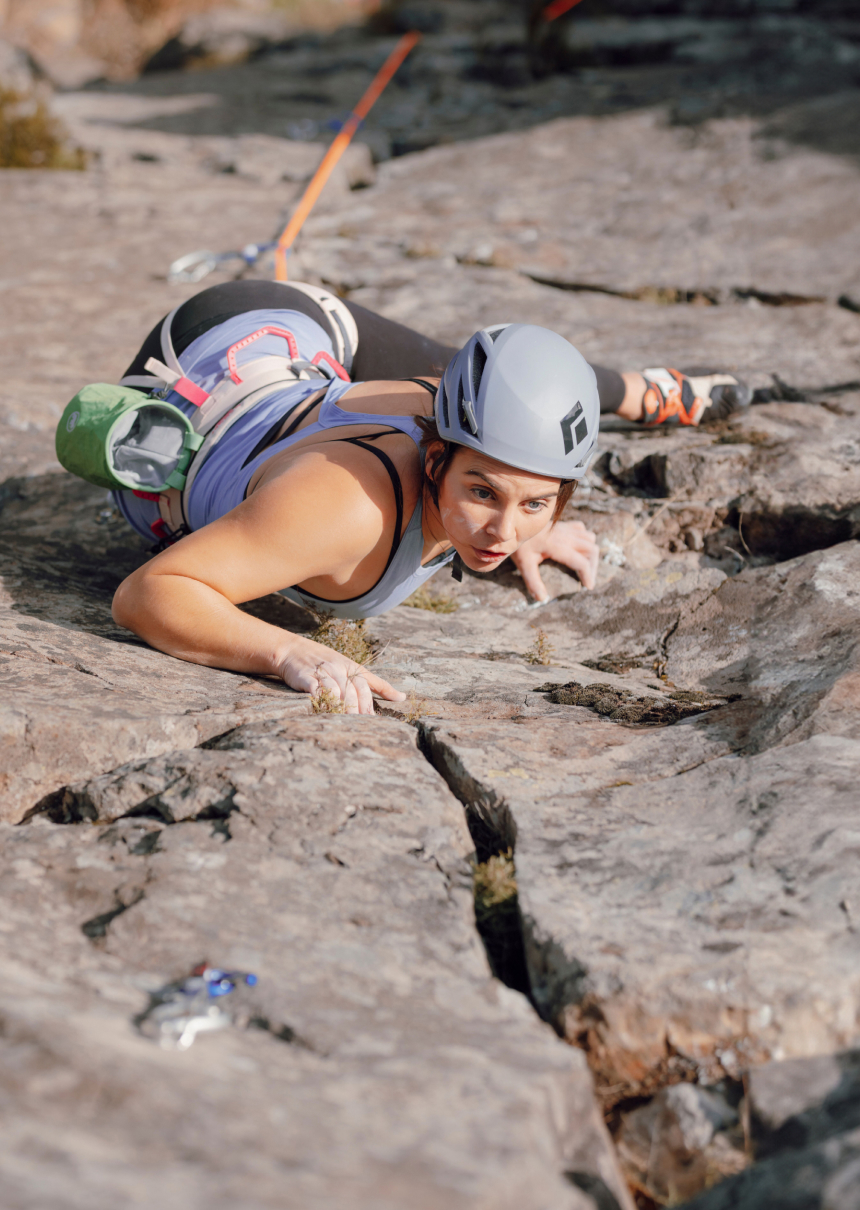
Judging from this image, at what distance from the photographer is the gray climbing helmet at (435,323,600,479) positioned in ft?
8.57

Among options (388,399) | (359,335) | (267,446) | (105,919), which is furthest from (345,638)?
(105,919)

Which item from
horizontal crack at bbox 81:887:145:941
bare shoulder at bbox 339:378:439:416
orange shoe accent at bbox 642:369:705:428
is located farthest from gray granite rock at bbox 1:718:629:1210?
orange shoe accent at bbox 642:369:705:428

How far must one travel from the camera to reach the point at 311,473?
2.64 m

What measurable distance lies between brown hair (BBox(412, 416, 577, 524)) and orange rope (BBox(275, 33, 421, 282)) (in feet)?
5.78

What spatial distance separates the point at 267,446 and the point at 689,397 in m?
2.04

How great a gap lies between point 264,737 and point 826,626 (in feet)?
5.65

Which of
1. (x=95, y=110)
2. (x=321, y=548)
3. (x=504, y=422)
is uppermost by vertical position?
(x=95, y=110)

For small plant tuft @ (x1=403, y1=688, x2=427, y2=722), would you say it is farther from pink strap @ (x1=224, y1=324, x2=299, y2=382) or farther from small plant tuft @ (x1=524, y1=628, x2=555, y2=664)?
pink strap @ (x1=224, y1=324, x2=299, y2=382)

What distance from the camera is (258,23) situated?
43.0ft

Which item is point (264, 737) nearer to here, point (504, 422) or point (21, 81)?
point (504, 422)

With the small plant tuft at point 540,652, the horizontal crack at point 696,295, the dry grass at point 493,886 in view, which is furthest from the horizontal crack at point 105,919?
the horizontal crack at point 696,295

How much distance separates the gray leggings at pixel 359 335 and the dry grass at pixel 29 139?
4.92 metres

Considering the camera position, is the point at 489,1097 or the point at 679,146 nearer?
the point at 489,1097

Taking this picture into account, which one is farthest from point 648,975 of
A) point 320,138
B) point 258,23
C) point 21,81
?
point 258,23
